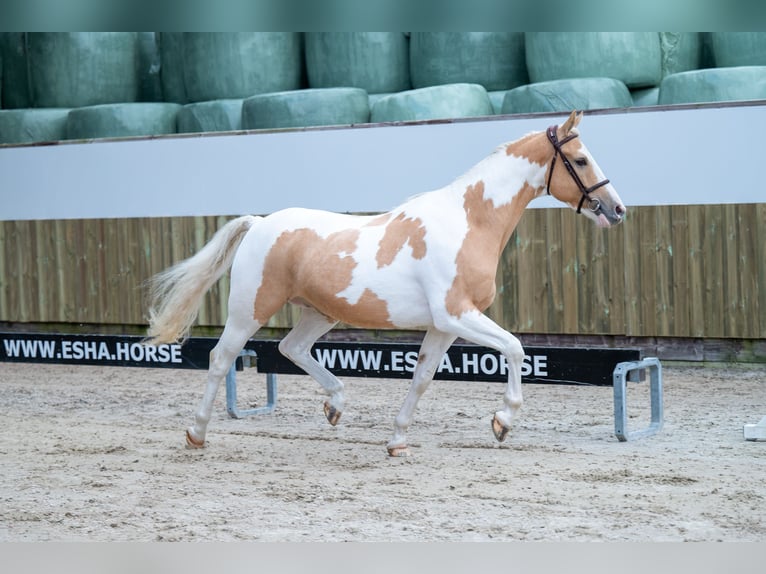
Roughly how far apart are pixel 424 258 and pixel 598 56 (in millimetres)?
5125

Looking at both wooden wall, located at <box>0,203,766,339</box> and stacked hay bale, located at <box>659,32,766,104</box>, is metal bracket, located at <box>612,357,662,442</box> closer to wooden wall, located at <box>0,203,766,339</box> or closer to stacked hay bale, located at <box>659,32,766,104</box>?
wooden wall, located at <box>0,203,766,339</box>

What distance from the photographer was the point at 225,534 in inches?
137

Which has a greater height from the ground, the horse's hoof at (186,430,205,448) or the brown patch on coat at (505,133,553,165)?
the brown patch on coat at (505,133,553,165)

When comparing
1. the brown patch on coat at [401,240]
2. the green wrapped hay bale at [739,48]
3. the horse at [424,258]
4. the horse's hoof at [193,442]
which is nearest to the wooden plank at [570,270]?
the green wrapped hay bale at [739,48]

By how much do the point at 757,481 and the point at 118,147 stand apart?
8.04m

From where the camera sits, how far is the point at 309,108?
32.3 feet

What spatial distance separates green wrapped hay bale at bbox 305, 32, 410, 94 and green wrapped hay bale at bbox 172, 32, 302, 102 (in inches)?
10.6

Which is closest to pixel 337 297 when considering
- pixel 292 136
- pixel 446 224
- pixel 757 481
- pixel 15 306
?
pixel 446 224

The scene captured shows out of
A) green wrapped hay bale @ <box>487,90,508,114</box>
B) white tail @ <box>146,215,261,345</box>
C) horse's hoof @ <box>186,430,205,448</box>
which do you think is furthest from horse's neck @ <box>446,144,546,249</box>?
green wrapped hay bale @ <box>487,90,508,114</box>

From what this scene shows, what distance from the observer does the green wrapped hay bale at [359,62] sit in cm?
1014

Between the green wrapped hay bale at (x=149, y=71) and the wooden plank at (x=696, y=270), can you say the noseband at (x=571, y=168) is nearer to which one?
the wooden plank at (x=696, y=270)

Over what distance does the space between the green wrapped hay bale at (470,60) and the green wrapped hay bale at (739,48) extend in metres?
1.95

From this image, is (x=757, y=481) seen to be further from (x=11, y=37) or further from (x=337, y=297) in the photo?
(x=11, y=37)

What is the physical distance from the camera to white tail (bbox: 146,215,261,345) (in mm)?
5434
